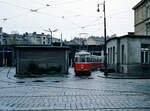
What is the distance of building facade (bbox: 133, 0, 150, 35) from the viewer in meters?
46.3

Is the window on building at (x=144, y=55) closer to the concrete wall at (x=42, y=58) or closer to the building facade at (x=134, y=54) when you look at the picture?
the building facade at (x=134, y=54)

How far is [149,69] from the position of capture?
118ft

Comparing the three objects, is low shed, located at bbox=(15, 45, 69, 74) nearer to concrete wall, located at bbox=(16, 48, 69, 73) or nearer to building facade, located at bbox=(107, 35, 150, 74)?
concrete wall, located at bbox=(16, 48, 69, 73)

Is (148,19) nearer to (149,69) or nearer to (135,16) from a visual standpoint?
(135,16)

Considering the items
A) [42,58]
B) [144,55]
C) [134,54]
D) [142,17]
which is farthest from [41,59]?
[142,17]

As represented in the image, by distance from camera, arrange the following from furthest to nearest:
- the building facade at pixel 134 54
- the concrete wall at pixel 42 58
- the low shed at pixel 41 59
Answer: the concrete wall at pixel 42 58
the low shed at pixel 41 59
the building facade at pixel 134 54

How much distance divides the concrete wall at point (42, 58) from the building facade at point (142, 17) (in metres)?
18.4

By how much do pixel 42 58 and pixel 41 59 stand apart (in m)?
0.20

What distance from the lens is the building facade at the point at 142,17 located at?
46344 millimetres

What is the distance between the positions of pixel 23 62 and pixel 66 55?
241 inches

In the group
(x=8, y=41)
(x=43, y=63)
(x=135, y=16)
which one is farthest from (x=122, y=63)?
(x=8, y=41)

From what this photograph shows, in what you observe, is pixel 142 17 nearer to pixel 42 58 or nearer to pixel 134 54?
pixel 134 54

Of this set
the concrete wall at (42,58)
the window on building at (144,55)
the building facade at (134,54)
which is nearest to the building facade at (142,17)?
the building facade at (134,54)

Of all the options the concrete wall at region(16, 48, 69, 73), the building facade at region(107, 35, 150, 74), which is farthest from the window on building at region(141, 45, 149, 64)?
the concrete wall at region(16, 48, 69, 73)
